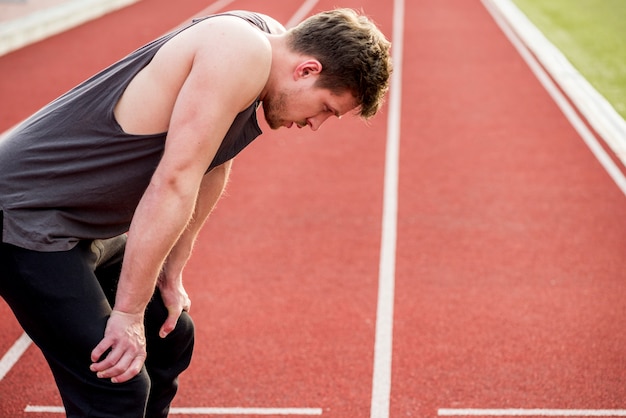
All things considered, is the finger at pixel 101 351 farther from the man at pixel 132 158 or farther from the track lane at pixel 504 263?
the track lane at pixel 504 263

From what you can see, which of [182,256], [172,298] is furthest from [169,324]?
[182,256]

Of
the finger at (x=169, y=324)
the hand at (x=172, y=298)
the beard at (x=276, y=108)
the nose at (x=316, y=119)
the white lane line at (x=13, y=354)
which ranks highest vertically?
the beard at (x=276, y=108)

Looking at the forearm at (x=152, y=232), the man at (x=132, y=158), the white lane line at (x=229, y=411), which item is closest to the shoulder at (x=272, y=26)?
the man at (x=132, y=158)

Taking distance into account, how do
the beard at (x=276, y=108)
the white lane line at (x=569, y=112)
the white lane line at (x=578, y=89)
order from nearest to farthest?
the beard at (x=276, y=108)
the white lane line at (x=569, y=112)
the white lane line at (x=578, y=89)

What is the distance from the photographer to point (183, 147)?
223 centimetres

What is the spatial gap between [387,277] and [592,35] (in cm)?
1100

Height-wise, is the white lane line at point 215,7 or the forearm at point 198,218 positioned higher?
the forearm at point 198,218

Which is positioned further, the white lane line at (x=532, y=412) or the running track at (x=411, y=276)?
the running track at (x=411, y=276)

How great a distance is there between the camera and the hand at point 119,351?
7.48ft

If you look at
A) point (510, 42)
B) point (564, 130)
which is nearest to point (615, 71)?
point (510, 42)

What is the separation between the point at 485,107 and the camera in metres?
10.2

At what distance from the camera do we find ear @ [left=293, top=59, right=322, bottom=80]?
92.0 inches

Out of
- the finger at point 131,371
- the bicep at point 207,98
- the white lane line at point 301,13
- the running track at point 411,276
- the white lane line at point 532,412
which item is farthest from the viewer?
the white lane line at point 301,13

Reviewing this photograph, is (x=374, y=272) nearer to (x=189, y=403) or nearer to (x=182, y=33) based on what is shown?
(x=189, y=403)
